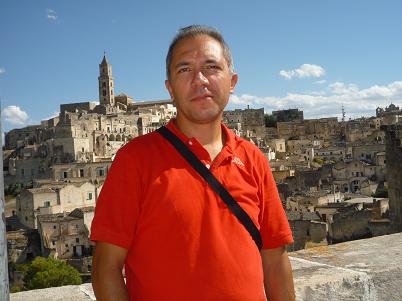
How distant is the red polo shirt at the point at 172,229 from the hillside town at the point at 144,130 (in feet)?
17.7

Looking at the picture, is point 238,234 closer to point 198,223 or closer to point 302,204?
point 198,223

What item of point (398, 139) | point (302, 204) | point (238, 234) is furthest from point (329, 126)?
point (238, 234)

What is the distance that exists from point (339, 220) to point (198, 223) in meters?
30.4

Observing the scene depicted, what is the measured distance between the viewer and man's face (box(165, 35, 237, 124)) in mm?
2201

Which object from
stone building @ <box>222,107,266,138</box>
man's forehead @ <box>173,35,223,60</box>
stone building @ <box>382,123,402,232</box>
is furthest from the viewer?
stone building @ <box>222,107,266,138</box>

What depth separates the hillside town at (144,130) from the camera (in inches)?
Answer: 1201

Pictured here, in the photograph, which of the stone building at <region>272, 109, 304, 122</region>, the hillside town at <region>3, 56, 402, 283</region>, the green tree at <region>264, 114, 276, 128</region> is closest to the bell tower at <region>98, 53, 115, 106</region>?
the hillside town at <region>3, 56, 402, 283</region>

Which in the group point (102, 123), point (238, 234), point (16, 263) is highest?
point (102, 123)

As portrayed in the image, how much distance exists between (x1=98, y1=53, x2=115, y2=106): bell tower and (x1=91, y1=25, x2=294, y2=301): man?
8595 centimetres

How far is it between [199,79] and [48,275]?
1056 inches

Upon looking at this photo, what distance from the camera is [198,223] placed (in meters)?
2.01

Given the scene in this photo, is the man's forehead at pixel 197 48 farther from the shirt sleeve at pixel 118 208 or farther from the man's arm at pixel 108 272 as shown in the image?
the man's arm at pixel 108 272

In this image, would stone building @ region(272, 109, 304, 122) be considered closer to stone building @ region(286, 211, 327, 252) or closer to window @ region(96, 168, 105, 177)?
window @ region(96, 168, 105, 177)

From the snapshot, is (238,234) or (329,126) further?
(329,126)
